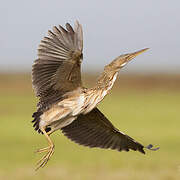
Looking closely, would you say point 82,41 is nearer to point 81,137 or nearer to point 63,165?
point 81,137

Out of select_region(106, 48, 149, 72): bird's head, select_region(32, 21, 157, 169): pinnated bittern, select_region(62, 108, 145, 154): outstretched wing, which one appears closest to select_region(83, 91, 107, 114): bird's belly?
select_region(32, 21, 157, 169): pinnated bittern

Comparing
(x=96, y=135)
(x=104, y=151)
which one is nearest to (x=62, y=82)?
(x=96, y=135)

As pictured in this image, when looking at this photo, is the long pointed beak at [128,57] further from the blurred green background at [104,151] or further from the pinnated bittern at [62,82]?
the blurred green background at [104,151]

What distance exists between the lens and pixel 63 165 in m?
13.6

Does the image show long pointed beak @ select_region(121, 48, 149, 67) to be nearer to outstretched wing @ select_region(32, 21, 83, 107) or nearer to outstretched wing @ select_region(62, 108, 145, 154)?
outstretched wing @ select_region(32, 21, 83, 107)

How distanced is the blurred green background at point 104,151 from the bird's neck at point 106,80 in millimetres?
3417

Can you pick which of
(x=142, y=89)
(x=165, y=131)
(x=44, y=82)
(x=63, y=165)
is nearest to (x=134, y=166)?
(x=63, y=165)

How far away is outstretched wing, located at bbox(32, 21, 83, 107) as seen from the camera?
7.34 metres

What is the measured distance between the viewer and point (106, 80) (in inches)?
295

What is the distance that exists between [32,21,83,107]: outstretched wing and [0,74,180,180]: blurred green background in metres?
3.59

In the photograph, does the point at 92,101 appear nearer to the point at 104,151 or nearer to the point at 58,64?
the point at 58,64

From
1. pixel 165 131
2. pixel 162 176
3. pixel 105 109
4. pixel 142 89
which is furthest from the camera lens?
pixel 142 89

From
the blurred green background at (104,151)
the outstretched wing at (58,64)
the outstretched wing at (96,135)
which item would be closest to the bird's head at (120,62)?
the outstretched wing at (58,64)

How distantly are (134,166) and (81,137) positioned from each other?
16.0 feet
